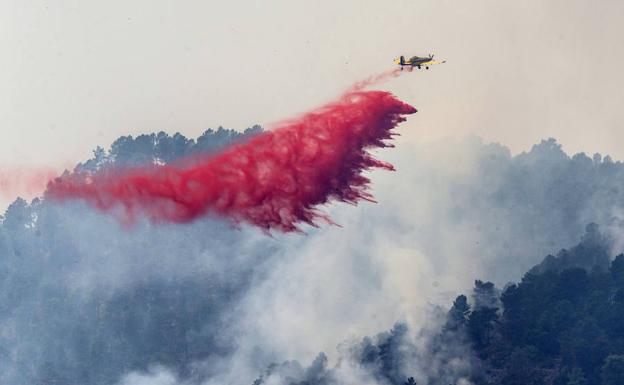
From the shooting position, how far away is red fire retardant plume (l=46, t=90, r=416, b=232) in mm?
106812

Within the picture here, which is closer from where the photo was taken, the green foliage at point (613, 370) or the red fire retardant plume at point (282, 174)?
the red fire retardant plume at point (282, 174)

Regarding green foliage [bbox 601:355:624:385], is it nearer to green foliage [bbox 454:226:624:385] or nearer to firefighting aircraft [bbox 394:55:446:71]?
green foliage [bbox 454:226:624:385]

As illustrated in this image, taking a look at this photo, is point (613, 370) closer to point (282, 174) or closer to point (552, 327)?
point (552, 327)

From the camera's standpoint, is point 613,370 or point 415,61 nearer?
point 415,61

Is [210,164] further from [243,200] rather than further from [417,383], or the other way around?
[417,383]

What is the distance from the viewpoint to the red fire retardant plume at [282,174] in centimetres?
10681

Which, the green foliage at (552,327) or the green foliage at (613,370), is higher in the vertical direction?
the green foliage at (552,327)

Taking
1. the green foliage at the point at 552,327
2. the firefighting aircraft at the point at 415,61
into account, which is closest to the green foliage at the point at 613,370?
the green foliage at the point at 552,327

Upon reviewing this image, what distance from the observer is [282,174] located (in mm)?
108625

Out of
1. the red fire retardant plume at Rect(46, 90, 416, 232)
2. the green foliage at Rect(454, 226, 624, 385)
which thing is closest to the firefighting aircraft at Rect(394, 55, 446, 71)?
the red fire retardant plume at Rect(46, 90, 416, 232)

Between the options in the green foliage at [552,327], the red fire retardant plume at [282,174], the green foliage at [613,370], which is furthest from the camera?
the green foliage at [552,327]

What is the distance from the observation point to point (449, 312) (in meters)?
172

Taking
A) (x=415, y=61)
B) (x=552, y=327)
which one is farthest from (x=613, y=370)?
(x=415, y=61)

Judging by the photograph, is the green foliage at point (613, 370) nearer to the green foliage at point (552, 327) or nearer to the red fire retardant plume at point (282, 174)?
the green foliage at point (552, 327)
